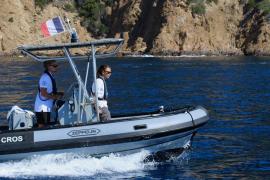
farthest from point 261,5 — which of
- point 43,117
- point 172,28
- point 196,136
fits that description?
point 43,117

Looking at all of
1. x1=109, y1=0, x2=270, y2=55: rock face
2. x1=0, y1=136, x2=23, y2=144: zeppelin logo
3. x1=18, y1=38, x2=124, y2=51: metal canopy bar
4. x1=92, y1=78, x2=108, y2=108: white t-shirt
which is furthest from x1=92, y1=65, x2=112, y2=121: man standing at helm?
x1=109, y1=0, x2=270, y2=55: rock face

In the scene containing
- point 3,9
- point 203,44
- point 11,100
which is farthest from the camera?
point 3,9

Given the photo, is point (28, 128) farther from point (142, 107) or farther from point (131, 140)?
point (142, 107)

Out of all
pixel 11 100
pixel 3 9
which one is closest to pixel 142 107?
pixel 11 100

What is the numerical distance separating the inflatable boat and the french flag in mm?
501

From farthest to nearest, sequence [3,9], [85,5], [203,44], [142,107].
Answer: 1. [85,5]
2. [3,9]
3. [203,44]
4. [142,107]

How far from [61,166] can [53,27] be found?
2.90 meters

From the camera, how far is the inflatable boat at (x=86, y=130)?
45.8ft

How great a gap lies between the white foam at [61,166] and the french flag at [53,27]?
8.42ft

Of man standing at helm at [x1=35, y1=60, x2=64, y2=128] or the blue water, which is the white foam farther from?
man standing at helm at [x1=35, y1=60, x2=64, y2=128]

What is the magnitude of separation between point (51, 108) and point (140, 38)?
267 ft

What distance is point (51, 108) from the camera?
14500 mm

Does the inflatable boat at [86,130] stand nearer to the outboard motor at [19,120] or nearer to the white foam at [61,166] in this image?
the outboard motor at [19,120]

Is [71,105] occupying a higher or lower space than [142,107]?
higher
